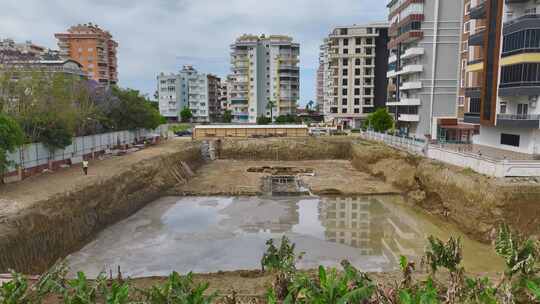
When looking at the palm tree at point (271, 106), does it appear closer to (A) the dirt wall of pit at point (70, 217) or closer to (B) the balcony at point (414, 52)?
(B) the balcony at point (414, 52)

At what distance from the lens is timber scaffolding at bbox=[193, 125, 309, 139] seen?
7506cm

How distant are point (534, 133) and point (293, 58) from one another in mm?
89765

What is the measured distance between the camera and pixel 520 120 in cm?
3375

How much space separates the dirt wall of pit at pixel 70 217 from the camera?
20.4 m

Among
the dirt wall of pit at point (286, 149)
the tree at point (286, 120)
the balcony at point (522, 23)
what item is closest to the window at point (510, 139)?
the balcony at point (522, 23)

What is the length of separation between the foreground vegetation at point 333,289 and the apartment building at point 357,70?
279 feet

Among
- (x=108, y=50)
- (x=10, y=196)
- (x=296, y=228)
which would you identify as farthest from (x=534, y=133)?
(x=108, y=50)

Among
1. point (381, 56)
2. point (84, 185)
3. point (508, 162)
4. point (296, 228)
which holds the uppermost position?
point (381, 56)

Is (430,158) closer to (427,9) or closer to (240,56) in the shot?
(427,9)

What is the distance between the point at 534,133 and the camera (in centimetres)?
3378

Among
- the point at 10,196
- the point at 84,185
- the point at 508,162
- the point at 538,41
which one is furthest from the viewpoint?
the point at 538,41

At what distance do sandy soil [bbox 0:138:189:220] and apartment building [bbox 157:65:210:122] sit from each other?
97.0m

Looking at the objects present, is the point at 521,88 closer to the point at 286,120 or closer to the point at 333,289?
the point at 333,289

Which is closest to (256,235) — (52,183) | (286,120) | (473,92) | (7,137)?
(52,183)
